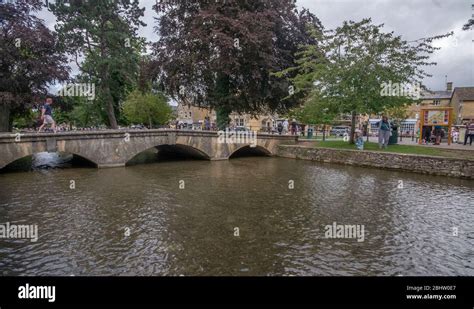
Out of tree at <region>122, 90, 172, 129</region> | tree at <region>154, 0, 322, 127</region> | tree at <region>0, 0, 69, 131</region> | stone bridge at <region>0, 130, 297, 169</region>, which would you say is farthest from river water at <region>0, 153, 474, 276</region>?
tree at <region>122, 90, 172, 129</region>

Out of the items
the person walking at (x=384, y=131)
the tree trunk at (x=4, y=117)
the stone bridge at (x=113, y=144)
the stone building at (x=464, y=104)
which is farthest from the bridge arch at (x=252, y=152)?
the stone building at (x=464, y=104)

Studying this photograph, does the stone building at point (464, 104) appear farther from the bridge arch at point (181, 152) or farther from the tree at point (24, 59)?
the tree at point (24, 59)

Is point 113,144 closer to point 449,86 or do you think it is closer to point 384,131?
point 384,131

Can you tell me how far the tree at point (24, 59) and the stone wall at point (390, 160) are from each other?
19.8 metres

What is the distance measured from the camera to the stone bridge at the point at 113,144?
16.8 m

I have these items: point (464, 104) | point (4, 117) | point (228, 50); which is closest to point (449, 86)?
point (464, 104)

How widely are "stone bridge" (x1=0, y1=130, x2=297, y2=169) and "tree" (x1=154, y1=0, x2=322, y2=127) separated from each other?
4634 mm

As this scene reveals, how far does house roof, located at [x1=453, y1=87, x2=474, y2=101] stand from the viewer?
190 ft

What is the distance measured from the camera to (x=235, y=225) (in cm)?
868

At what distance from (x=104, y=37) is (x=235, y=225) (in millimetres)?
29682

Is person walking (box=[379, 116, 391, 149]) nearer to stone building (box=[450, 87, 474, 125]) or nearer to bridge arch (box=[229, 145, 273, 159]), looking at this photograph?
bridge arch (box=[229, 145, 273, 159])

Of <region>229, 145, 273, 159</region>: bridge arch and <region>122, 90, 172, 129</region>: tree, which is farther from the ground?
<region>122, 90, 172, 129</region>: tree
